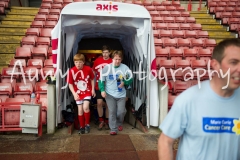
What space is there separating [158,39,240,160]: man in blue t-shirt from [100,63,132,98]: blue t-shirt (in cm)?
299

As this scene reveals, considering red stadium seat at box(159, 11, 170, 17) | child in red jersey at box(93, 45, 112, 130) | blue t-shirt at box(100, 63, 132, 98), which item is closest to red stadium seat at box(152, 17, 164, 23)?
red stadium seat at box(159, 11, 170, 17)

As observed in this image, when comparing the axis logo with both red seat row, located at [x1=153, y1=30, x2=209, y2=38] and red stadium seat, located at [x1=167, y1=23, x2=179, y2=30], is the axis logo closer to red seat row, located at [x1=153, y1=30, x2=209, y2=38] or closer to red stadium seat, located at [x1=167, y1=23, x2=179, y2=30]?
red seat row, located at [x1=153, y1=30, x2=209, y2=38]

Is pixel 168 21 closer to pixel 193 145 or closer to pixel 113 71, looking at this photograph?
pixel 113 71

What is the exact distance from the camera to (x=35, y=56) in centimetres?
734

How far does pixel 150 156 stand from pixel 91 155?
3.08ft

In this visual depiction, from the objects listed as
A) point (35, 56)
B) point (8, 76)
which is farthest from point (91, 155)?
point (35, 56)

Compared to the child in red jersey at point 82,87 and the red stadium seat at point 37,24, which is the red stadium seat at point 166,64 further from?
the red stadium seat at point 37,24

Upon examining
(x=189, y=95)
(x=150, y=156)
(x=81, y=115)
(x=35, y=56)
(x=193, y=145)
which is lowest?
(x=150, y=156)

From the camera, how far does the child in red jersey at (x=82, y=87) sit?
451cm

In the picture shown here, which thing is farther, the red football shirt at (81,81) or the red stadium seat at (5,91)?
the red stadium seat at (5,91)

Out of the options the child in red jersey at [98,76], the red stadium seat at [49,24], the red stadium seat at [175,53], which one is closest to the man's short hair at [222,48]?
the child in red jersey at [98,76]

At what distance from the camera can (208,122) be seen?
1440 mm

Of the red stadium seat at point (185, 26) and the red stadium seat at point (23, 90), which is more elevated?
the red stadium seat at point (185, 26)

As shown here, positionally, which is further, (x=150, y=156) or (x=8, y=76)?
(x=8, y=76)
